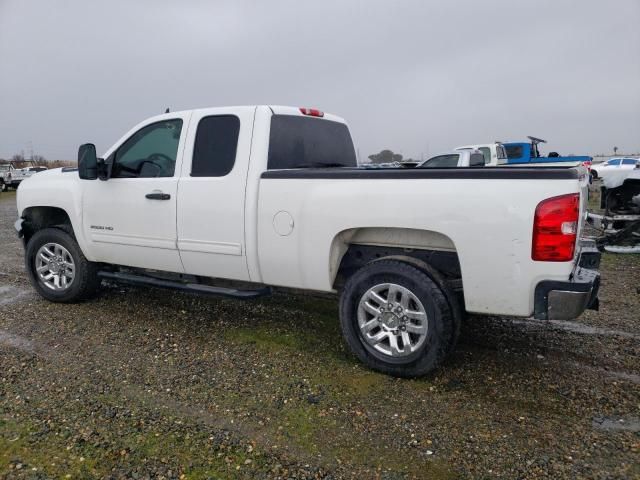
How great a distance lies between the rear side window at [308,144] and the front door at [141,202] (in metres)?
0.91

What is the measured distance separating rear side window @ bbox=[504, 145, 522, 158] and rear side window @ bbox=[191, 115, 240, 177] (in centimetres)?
1593

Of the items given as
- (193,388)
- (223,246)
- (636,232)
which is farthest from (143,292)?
(636,232)

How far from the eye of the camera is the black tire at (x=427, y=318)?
11.0ft

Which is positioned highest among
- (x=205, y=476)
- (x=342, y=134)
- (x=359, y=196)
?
(x=342, y=134)

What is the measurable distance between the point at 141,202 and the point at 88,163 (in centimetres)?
66

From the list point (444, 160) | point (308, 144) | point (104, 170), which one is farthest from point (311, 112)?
point (444, 160)

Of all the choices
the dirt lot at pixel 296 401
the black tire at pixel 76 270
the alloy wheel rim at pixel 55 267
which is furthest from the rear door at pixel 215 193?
the alloy wheel rim at pixel 55 267

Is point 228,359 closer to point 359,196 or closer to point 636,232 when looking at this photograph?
point 359,196

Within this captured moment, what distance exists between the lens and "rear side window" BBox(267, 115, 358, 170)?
419 cm

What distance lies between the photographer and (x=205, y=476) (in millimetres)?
2518

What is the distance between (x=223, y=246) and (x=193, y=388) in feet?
3.93

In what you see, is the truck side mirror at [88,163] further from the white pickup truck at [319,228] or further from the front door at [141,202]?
the front door at [141,202]

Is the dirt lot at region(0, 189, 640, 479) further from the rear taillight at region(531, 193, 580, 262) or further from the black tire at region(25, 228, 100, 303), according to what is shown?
the rear taillight at region(531, 193, 580, 262)

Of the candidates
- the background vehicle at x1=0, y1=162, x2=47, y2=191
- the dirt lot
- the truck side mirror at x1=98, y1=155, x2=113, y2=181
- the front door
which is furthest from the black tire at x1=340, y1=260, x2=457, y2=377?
the background vehicle at x1=0, y1=162, x2=47, y2=191
